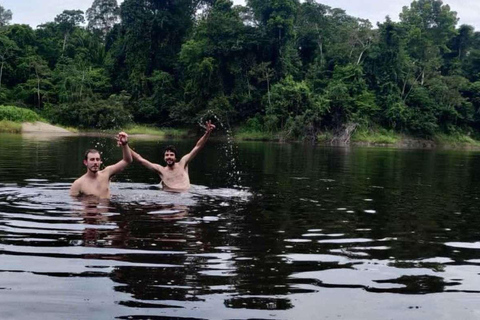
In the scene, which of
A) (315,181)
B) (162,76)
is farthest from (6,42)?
(315,181)

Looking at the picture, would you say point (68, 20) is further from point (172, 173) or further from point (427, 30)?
point (172, 173)

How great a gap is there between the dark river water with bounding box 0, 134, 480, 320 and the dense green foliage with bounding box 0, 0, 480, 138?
39.6 m

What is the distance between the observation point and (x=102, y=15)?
77062 millimetres

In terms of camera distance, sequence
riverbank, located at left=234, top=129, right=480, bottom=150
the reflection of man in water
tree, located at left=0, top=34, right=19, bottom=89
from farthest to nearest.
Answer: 1. tree, located at left=0, top=34, right=19, bottom=89
2. riverbank, located at left=234, top=129, right=480, bottom=150
3. the reflection of man in water

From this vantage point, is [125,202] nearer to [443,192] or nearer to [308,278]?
[308,278]

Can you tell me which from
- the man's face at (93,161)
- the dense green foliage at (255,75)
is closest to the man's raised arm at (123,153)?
the man's face at (93,161)

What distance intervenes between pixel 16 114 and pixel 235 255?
151 ft

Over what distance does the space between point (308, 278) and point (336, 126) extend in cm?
4639

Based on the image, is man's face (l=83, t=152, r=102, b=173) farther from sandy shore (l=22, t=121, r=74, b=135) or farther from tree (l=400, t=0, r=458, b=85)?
tree (l=400, t=0, r=458, b=85)

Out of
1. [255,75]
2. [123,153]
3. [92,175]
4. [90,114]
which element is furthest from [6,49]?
[123,153]

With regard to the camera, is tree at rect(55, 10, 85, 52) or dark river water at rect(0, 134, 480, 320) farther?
tree at rect(55, 10, 85, 52)

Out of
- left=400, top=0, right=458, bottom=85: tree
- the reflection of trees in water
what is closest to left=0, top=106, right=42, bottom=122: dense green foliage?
left=400, top=0, right=458, bottom=85: tree

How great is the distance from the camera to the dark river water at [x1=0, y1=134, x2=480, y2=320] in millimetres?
4059

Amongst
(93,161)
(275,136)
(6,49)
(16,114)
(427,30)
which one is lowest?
(93,161)
